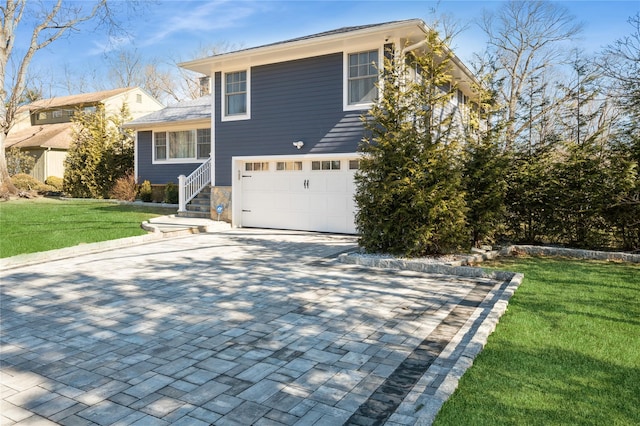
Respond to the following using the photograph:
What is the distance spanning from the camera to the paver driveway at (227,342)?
9.41 ft

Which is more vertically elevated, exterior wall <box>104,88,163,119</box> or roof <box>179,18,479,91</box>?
exterior wall <box>104,88,163,119</box>

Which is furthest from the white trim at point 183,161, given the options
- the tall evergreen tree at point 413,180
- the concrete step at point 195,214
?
the tall evergreen tree at point 413,180

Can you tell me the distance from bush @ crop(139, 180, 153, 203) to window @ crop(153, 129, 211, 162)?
1.23 m

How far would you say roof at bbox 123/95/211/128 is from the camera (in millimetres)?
17495

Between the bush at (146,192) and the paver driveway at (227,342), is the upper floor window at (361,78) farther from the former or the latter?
the bush at (146,192)

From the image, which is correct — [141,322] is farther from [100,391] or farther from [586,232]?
[586,232]

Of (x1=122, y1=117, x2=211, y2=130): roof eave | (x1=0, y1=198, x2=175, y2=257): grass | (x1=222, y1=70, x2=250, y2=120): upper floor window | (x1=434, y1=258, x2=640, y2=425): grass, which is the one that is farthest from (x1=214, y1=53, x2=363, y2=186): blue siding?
(x1=434, y1=258, x2=640, y2=425): grass

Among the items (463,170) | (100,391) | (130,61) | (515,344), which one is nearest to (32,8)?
(130,61)

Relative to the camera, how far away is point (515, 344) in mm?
3850

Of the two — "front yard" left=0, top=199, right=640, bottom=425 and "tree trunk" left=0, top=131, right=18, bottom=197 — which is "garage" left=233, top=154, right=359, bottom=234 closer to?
"front yard" left=0, top=199, right=640, bottom=425

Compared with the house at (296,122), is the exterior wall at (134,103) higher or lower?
higher

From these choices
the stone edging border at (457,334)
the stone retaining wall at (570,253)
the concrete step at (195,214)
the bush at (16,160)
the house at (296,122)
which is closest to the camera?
the stone edging border at (457,334)

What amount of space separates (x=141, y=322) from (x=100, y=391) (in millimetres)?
1533

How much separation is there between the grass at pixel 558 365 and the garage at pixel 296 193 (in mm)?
6122
